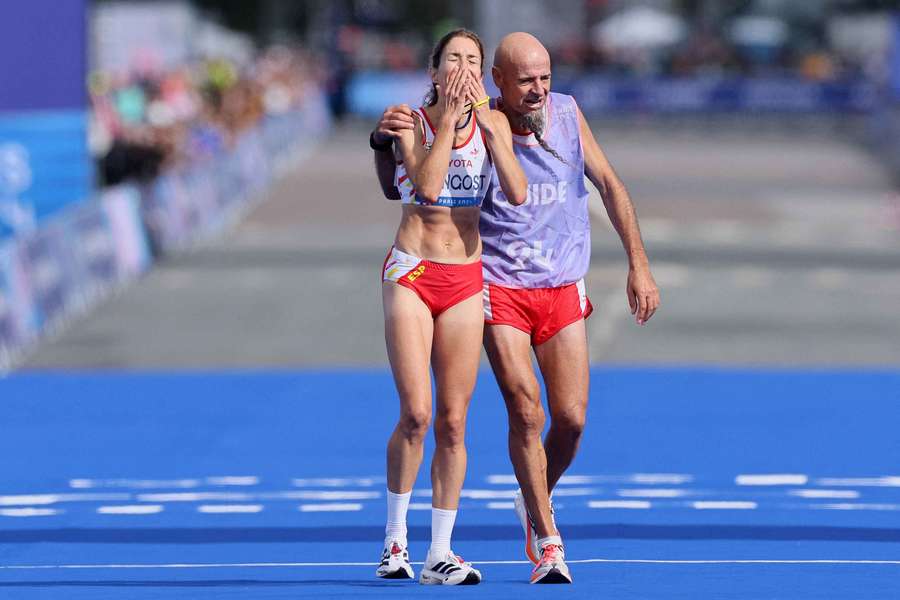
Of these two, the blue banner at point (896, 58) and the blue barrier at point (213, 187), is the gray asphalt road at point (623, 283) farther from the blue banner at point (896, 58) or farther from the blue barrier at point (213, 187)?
the blue banner at point (896, 58)

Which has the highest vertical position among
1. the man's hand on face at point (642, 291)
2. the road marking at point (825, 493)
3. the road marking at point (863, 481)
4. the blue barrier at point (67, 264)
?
the man's hand on face at point (642, 291)

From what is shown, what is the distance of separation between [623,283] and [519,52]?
1466 centimetres

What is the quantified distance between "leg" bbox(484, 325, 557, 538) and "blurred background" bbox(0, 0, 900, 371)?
1289 millimetres

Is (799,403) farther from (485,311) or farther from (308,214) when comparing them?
(308,214)

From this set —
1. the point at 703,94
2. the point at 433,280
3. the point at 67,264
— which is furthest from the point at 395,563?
the point at 703,94

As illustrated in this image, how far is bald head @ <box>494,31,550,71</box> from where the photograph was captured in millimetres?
7551

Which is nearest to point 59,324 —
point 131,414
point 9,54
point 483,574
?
point 9,54

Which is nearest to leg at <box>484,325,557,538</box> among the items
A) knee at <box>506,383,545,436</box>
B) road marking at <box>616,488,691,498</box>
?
knee at <box>506,383,545,436</box>

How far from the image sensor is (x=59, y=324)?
737 inches

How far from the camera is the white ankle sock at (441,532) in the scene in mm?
7645

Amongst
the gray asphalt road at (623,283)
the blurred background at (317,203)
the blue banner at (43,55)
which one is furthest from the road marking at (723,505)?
the blue banner at (43,55)

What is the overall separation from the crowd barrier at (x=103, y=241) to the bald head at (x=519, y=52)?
957 cm

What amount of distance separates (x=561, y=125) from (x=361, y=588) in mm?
2127

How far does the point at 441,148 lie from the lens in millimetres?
7336
